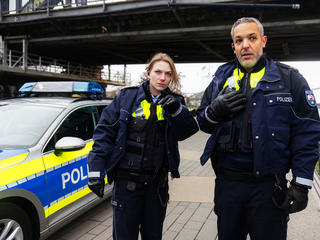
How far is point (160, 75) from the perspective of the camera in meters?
2.21

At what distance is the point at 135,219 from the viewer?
6.96 ft

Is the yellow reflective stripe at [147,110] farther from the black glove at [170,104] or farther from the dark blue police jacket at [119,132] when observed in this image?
the black glove at [170,104]

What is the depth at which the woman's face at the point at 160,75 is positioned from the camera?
2.20m

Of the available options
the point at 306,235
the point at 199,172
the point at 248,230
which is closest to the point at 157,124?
the point at 248,230

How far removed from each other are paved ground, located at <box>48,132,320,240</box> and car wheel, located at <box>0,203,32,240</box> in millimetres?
806

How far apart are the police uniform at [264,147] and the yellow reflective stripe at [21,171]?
63.8 inches

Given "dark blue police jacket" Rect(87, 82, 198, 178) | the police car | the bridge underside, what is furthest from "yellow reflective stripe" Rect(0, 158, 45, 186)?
the bridge underside

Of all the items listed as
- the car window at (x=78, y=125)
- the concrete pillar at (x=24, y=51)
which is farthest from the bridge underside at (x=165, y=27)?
the car window at (x=78, y=125)

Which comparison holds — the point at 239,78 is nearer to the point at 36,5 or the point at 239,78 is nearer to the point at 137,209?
the point at 137,209

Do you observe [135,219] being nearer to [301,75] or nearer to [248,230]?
[248,230]

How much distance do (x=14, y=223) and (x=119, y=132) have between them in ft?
3.98

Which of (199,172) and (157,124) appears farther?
(199,172)

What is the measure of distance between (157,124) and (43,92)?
250 centimetres

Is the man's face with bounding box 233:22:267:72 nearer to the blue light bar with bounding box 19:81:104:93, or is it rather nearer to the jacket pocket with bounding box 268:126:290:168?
the jacket pocket with bounding box 268:126:290:168
